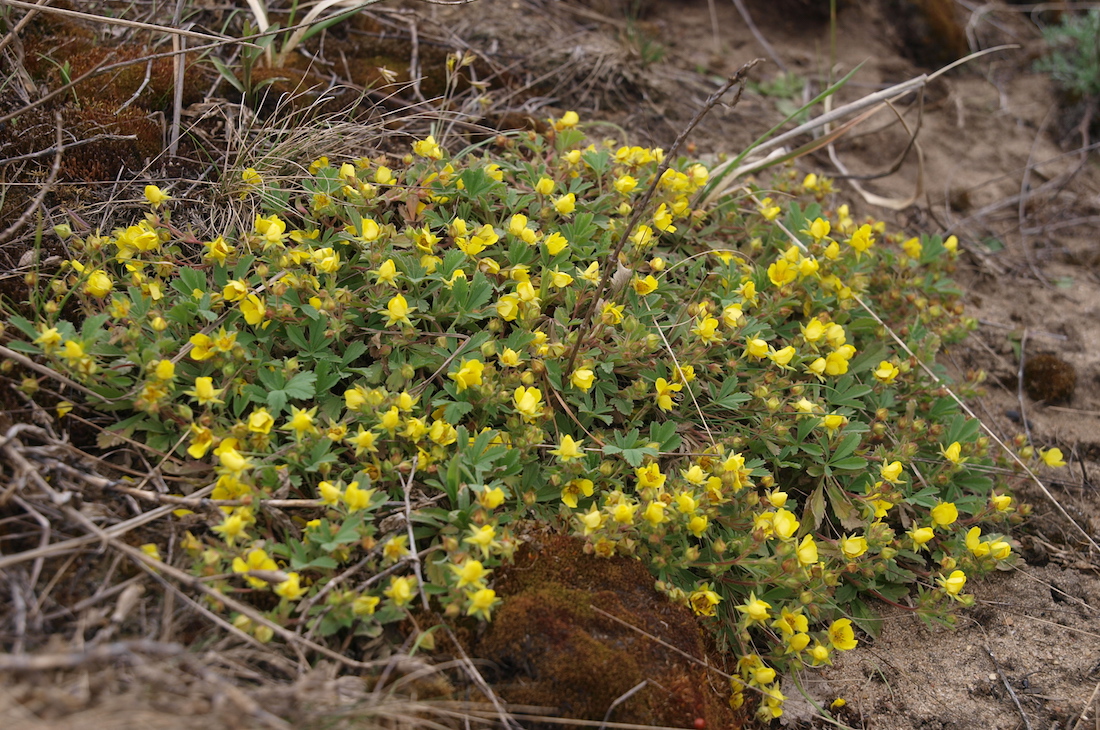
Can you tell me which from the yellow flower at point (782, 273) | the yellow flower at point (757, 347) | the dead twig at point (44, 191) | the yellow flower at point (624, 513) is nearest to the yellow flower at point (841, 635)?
the yellow flower at point (624, 513)

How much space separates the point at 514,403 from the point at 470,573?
61 cm

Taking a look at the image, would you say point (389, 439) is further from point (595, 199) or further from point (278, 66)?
point (278, 66)

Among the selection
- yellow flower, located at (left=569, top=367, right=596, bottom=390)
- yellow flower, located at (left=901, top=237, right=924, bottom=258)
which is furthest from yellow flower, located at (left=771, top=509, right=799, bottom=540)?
yellow flower, located at (left=901, top=237, right=924, bottom=258)

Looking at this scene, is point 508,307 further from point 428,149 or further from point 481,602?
point 481,602

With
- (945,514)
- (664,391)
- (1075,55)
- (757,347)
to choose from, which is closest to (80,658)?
(664,391)

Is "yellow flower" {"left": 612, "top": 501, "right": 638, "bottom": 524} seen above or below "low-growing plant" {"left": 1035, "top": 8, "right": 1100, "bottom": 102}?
below

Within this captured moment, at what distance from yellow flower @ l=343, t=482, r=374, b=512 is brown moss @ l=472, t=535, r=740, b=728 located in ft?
1.36

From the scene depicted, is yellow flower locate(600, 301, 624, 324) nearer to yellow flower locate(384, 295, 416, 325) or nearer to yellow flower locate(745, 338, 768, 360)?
yellow flower locate(745, 338, 768, 360)

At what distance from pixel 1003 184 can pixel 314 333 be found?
166 inches

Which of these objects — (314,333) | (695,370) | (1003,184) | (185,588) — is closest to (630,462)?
(695,370)

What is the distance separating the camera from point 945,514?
97.0 inches

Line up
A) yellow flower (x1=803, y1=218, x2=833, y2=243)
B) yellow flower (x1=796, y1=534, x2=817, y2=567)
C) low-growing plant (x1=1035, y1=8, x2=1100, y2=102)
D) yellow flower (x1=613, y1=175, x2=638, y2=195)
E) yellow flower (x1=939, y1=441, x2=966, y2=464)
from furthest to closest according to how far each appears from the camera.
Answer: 1. low-growing plant (x1=1035, y1=8, x2=1100, y2=102)
2. yellow flower (x1=803, y1=218, x2=833, y2=243)
3. yellow flower (x1=613, y1=175, x2=638, y2=195)
4. yellow flower (x1=939, y1=441, x2=966, y2=464)
5. yellow flower (x1=796, y1=534, x2=817, y2=567)

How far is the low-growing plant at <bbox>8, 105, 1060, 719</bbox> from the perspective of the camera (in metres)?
2.04

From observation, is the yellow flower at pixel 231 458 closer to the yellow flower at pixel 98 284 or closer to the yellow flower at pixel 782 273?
the yellow flower at pixel 98 284
